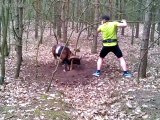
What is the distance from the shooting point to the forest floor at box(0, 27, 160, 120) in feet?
24.3

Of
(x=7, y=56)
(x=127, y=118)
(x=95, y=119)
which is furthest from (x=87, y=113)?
(x=7, y=56)

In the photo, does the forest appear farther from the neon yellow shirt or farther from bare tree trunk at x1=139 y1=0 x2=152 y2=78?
the neon yellow shirt

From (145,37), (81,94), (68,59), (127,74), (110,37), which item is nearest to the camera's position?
(81,94)

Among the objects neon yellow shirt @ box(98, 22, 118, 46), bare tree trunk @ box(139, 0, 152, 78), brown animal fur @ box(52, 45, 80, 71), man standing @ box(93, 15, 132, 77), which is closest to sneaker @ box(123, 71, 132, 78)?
man standing @ box(93, 15, 132, 77)

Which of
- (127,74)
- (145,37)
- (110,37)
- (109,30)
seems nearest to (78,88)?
(127,74)

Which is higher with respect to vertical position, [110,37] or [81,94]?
[110,37]

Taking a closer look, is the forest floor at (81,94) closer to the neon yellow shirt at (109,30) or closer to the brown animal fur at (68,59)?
the brown animal fur at (68,59)

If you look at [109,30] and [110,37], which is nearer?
[109,30]

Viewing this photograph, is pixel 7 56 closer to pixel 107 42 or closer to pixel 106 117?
pixel 107 42

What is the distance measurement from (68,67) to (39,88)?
9.65 feet

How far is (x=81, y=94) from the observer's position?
958 cm

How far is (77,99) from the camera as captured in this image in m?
9.02

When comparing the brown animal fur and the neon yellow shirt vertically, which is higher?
the neon yellow shirt

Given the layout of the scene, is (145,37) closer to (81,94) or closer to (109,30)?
(109,30)
